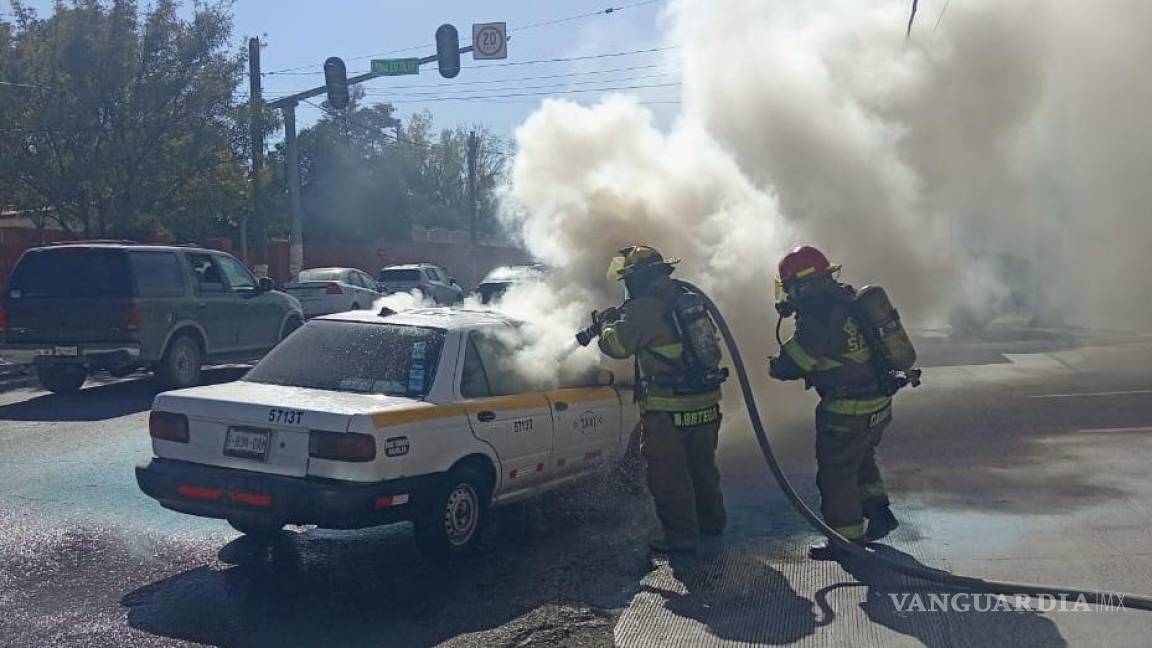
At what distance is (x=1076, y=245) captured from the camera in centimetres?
2206

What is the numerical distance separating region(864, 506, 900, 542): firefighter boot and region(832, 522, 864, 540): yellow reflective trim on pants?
0.95 feet

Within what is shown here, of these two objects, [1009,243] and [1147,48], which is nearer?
[1147,48]

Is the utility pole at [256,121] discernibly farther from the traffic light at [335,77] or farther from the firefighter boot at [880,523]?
the firefighter boot at [880,523]

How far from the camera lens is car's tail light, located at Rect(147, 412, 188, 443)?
19.9ft

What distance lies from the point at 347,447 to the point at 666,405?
1.86 m

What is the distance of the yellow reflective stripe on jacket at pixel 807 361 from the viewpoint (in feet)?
20.3

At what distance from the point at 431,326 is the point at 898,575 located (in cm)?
297

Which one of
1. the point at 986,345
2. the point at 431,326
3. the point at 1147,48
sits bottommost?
the point at 986,345

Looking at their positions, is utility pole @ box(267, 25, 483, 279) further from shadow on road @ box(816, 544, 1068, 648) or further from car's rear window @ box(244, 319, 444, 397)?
shadow on road @ box(816, 544, 1068, 648)

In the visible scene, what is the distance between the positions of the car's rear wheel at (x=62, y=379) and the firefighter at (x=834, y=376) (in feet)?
31.8

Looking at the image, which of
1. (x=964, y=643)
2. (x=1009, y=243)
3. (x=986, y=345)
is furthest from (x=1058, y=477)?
(x=1009, y=243)

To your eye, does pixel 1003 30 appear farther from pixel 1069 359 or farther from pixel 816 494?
pixel 816 494

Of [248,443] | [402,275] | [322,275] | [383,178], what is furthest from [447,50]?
[383,178]

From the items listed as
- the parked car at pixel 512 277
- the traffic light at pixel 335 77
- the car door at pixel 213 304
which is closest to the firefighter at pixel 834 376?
the parked car at pixel 512 277
